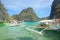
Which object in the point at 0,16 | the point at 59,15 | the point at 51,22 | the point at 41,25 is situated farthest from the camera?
the point at 0,16

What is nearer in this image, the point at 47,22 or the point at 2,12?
the point at 47,22

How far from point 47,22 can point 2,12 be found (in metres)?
65.5

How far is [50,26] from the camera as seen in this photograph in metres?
40.3

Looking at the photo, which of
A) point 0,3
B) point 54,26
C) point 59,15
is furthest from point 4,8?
point 54,26

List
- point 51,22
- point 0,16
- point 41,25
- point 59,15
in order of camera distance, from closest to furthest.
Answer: point 51,22
point 41,25
point 59,15
point 0,16

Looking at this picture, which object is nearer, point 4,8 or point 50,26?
point 50,26

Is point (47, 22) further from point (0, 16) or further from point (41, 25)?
point (0, 16)

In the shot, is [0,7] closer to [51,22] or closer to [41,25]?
[41,25]

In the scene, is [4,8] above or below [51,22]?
above

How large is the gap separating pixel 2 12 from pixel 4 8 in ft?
20.5

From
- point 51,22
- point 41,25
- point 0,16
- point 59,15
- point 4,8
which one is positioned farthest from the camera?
point 4,8

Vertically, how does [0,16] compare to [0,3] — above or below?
below

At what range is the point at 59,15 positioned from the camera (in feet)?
182

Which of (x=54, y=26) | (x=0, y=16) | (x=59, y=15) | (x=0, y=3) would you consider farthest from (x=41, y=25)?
(x=0, y=3)
